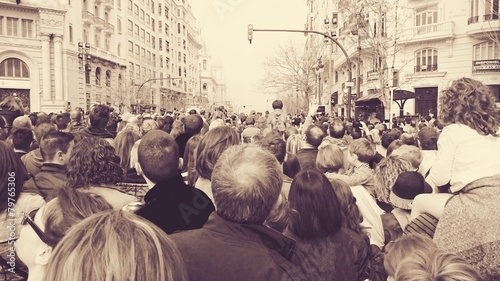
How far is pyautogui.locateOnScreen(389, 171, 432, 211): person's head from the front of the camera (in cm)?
391

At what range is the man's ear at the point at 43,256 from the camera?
87.8 inches

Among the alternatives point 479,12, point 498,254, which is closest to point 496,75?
point 479,12

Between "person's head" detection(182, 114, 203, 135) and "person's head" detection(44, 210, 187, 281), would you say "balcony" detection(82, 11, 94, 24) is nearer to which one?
"person's head" detection(182, 114, 203, 135)

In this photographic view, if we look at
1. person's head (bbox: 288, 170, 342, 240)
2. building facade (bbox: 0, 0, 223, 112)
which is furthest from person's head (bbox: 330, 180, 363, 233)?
building facade (bbox: 0, 0, 223, 112)

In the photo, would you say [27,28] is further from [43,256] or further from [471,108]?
[471,108]

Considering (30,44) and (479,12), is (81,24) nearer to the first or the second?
(30,44)

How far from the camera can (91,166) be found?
11.5 feet

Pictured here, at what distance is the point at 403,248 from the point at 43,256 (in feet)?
5.92

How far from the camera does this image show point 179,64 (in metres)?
91.9

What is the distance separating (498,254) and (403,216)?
1420 mm

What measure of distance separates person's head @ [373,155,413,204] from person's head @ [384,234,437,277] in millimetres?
2244

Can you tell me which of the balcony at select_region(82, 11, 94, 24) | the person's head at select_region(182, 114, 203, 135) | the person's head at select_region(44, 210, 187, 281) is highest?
the balcony at select_region(82, 11, 94, 24)
